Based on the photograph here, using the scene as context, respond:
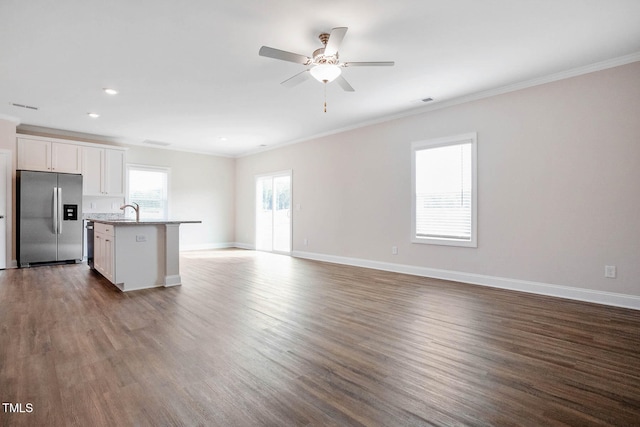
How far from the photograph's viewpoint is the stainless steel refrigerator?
5.73m

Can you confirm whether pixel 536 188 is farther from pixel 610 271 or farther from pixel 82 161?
pixel 82 161

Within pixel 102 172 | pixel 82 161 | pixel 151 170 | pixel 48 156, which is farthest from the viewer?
pixel 151 170

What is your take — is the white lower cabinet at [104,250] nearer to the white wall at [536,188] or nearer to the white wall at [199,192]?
the white wall at [199,192]

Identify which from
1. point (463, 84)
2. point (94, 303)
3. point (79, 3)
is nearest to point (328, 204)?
point (463, 84)

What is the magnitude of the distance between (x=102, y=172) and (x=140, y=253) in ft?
12.7

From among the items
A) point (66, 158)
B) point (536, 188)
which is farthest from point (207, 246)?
point (536, 188)

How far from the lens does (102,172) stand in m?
6.97

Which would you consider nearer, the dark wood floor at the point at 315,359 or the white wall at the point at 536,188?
the dark wood floor at the point at 315,359

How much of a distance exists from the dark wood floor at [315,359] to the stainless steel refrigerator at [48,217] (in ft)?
7.85

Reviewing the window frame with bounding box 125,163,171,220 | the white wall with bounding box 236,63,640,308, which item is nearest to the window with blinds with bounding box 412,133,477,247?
the white wall with bounding box 236,63,640,308

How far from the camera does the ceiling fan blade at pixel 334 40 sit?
8.44ft

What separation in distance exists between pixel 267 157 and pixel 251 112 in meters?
3.04

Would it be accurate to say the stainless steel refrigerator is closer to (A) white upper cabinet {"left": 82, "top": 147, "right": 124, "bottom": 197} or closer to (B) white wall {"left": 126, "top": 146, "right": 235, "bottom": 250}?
(A) white upper cabinet {"left": 82, "top": 147, "right": 124, "bottom": 197}

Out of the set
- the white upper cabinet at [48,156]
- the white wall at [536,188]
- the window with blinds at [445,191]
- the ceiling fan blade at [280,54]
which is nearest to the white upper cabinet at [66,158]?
the white upper cabinet at [48,156]
